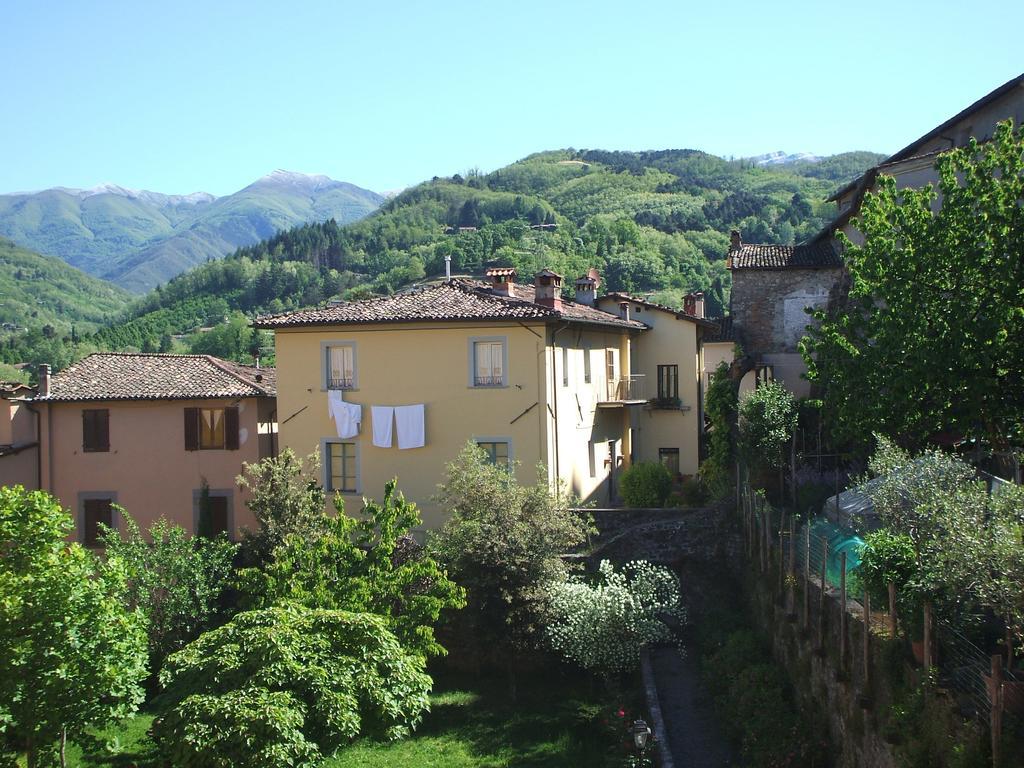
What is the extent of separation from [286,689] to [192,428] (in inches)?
592

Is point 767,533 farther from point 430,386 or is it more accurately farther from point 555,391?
point 430,386

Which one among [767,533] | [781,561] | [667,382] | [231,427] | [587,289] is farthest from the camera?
[667,382]

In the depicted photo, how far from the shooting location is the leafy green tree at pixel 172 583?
2334cm

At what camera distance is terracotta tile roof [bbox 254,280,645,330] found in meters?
26.4

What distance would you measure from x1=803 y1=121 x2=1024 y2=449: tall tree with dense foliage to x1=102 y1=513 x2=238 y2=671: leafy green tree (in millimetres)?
15038

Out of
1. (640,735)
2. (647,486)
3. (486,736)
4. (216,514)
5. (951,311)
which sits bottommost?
(486,736)

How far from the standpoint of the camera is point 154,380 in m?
31.1

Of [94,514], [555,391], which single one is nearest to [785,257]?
[555,391]

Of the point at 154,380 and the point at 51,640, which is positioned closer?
the point at 51,640

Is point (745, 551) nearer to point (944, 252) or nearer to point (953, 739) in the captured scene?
point (944, 252)

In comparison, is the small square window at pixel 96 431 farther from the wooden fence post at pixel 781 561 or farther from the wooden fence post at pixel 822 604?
the wooden fence post at pixel 822 604

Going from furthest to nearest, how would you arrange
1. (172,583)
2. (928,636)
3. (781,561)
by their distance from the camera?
(172,583) → (781,561) → (928,636)

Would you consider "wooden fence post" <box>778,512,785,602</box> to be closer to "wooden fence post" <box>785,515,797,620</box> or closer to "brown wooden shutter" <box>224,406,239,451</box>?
"wooden fence post" <box>785,515,797,620</box>

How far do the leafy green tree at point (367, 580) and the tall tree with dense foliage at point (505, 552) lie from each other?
2.26 ft
